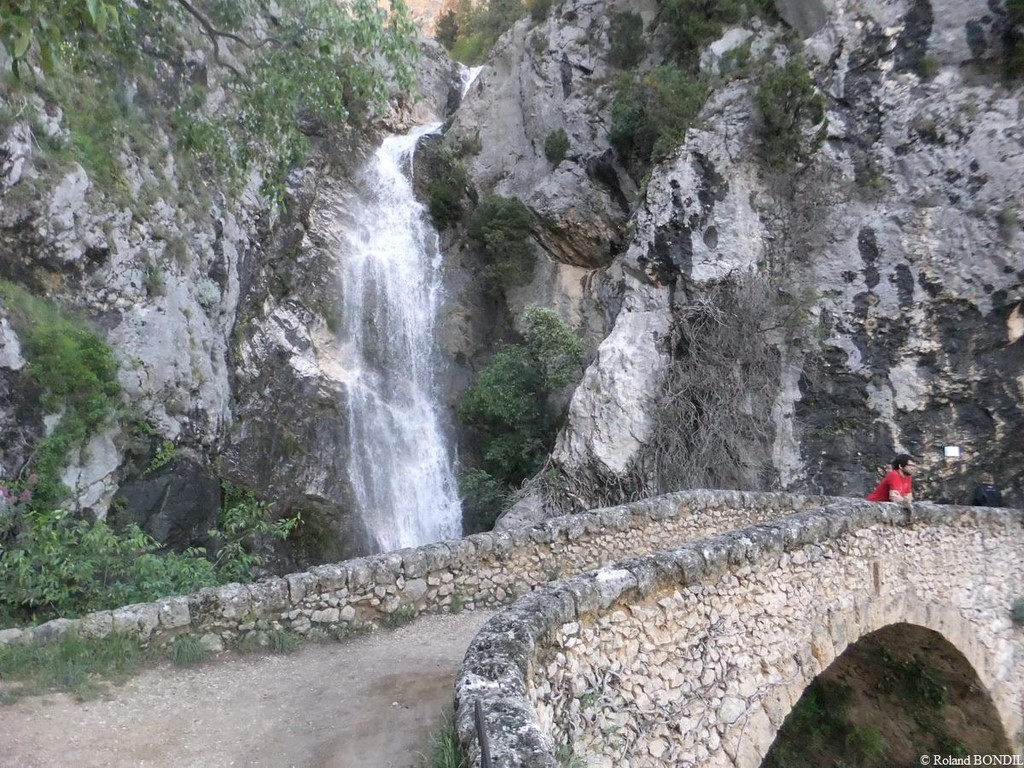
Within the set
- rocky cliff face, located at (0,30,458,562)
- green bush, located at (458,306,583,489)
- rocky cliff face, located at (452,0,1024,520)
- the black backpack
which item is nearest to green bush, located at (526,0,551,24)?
rocky cliff face, located at (452,0,1024,520)

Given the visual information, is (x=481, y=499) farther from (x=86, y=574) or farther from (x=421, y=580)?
(x=86, y=574)

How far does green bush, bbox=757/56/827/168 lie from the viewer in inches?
556

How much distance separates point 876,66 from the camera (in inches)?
556

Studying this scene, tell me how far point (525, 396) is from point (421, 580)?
30.7 feet

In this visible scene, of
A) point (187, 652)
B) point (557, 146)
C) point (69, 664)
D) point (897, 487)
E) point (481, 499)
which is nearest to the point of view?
point (69, 664)

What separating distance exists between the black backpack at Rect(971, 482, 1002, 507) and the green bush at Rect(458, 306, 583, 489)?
26.1 feet

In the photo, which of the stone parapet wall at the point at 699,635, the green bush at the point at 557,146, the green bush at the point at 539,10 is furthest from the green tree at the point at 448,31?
the stone parapet wall at the point at 699,635

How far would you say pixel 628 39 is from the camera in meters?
18.5

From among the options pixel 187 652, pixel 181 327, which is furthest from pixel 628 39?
pixel 187 652

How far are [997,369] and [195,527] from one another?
1481 cm

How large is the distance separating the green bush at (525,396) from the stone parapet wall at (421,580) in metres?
6.80

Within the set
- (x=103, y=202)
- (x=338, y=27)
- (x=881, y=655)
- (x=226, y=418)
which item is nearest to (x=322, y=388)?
(x=226, y=418)

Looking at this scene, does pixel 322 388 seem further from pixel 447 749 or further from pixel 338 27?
pixel 447 749

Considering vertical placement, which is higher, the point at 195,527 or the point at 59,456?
the point at 59,456
